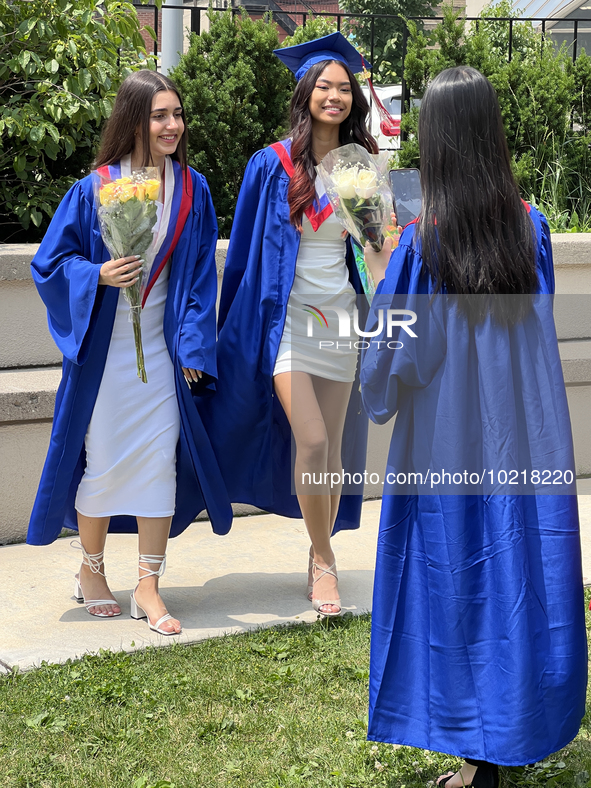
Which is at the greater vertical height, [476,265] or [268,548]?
[476,265]

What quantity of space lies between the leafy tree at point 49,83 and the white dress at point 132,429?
81.2 inches

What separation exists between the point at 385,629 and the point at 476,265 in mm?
967

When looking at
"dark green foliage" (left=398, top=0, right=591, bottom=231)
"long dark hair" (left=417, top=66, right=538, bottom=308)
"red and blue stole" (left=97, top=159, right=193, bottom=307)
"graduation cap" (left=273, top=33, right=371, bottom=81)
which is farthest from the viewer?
"dark green foliage" (left=398, top=0, right=591, bottom=231)

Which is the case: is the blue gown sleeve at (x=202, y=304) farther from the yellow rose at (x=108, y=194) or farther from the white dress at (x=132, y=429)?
the yellow rose at (x=108, y=194)

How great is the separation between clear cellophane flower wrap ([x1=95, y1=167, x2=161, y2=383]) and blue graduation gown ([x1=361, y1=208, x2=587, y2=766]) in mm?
1206

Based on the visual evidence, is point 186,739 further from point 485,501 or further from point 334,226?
point 334,226

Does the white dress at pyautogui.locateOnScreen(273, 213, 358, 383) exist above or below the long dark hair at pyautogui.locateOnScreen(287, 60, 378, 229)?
below

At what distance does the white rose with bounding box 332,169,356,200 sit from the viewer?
10.4 feet

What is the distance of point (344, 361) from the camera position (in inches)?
152

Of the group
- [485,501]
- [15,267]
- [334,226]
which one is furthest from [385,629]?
[15,267]

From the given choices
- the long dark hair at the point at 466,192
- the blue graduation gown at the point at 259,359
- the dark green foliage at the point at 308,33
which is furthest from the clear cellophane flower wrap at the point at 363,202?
the dark green foliage at the point at 308,33

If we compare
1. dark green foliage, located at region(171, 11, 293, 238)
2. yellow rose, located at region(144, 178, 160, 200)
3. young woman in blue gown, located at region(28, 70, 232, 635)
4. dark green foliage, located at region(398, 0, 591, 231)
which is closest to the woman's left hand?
young woman in blue gown, located at region(28, 70, 232, 635)

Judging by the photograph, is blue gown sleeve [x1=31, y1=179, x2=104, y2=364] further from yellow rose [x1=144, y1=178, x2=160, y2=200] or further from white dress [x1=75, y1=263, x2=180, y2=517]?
yellow rose [x1=144, y1=178, x2=160, y2=200]

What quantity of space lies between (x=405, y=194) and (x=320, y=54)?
0.76 meters
